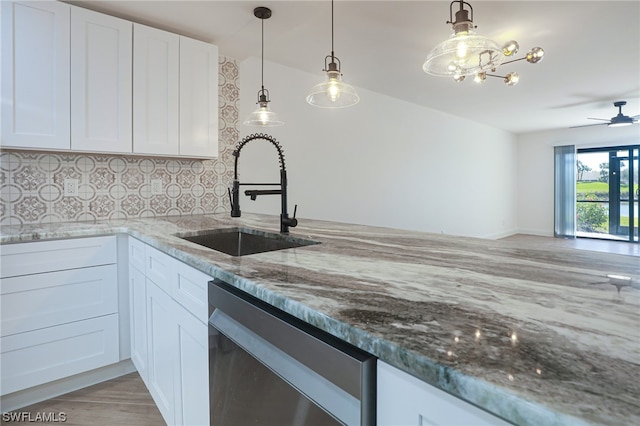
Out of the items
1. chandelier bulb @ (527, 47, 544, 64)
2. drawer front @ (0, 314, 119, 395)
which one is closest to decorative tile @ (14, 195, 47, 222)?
drawer front @ (0, 314, 119, 395)

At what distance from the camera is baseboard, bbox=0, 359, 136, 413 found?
1806 mm

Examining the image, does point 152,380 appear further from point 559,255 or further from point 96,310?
point 559,255

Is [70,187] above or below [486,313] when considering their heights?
above

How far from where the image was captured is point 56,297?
6.03ft

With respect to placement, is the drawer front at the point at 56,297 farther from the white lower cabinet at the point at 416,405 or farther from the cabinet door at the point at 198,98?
the white lower cabinet at the point at 416,405

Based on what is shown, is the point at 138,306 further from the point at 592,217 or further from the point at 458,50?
the point at 592,217

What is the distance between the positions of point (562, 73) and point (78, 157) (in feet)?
16.3

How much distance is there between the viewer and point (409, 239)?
145 centimetres

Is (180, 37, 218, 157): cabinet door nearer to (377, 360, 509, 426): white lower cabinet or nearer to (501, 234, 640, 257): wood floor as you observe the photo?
(377, 360, 509, 426): white lower cabinet

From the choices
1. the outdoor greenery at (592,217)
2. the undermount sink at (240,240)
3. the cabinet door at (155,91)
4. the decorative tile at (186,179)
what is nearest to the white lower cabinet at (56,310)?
the undermount sink at (240,240)

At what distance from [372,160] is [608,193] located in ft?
20.3

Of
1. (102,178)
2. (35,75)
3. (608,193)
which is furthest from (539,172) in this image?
(35,75)

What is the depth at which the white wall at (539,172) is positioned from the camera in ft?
24.5

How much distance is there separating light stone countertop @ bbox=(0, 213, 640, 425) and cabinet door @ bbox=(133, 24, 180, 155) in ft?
4.79
